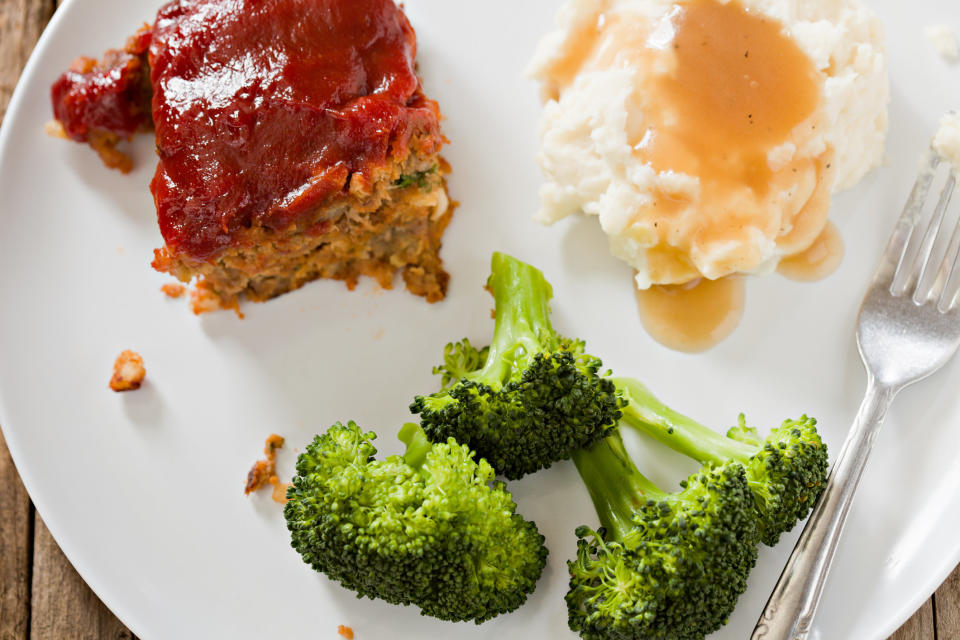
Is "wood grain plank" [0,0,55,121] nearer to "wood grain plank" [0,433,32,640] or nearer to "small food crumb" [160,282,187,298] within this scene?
"small food crumb" [160,282,187,298]

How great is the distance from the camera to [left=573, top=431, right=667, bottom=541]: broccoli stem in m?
3.90

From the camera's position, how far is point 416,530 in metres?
3.55

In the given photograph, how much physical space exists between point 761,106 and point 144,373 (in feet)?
11.3

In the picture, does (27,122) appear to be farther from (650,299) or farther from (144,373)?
(650,299)

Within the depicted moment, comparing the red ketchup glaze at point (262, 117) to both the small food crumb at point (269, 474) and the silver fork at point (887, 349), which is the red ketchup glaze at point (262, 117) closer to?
the small food crumb at point (269, 474)

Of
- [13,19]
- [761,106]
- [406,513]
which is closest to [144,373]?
[406,513]

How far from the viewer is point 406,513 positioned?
11.8ft

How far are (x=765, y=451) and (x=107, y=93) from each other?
3.75 metres

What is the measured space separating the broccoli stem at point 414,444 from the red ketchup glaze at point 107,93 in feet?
7.32

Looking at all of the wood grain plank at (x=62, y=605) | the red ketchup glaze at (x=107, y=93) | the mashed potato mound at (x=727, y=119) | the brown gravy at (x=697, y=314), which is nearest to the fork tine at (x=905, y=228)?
the mashed potato mound at (x=727, y=119)

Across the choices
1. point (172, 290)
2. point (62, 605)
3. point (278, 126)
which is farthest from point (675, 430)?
point (62, 605)

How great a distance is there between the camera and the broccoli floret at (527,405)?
3.76 m

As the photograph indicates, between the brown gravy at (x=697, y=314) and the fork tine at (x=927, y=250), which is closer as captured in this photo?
the fork tine at (x=927, y=250)

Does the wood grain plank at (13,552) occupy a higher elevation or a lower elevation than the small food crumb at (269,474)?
lower
